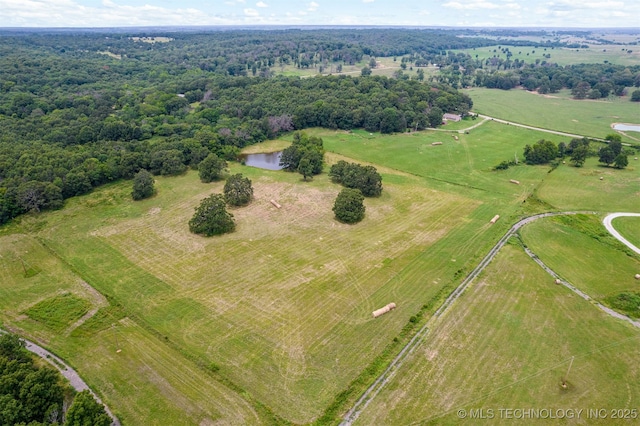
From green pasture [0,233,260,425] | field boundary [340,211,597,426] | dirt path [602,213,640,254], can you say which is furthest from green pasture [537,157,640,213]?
green pasture [0,233,260,425]

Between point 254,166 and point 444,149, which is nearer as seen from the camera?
point 254,166

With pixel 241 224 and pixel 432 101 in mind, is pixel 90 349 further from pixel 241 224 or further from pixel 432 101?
pixel 432 101

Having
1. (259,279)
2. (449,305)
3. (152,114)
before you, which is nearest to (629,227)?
(449,305)

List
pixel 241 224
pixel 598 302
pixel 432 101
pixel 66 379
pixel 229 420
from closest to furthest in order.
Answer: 1. pixel 229 420
2. pixel 66 379
3. pixel 598 302
4. pixel 241 224
5. pixel 432 101

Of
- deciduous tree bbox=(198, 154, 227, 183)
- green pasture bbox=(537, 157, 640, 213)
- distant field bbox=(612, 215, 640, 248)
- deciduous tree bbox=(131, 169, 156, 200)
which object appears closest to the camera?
distant field bbox=(612, 215, 640, 248)

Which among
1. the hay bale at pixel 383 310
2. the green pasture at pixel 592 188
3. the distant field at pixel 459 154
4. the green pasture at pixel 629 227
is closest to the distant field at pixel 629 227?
the green pasture at pixel 629 227

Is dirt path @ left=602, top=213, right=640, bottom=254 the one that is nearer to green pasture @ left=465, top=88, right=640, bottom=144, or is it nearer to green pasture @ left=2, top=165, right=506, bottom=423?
green pasture @ left=2, top=165, right=506, bottom=423

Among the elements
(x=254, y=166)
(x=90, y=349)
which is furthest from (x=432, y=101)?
(x=90, y=349)
